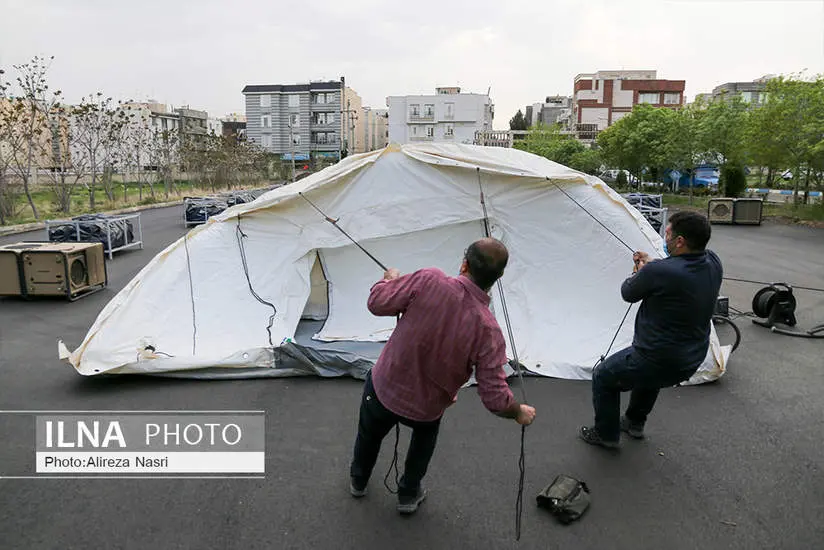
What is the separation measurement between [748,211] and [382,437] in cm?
1956

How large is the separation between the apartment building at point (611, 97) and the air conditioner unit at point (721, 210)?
50.7 metres

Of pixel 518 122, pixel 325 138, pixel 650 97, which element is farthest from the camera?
pixel 518 122

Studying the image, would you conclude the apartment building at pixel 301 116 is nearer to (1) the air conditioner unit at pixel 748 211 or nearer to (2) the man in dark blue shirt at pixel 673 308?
(1) the air conditioner unit at pixel 748 211

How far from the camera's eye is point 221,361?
5043 mm

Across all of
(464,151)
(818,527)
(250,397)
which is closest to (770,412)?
(818,527)

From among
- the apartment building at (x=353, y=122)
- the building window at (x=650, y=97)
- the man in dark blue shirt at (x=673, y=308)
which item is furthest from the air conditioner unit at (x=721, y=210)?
the building window at (x=650, y=97)

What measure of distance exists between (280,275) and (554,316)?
2.85 m

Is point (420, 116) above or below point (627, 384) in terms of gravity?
above

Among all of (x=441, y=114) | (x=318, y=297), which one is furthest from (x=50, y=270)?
(x=441, y=114)

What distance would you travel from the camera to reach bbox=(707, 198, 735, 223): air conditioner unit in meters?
18.8

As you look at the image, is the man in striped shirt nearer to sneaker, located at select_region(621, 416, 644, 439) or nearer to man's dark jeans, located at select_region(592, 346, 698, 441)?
man's dark jeans, located at select_region(592, 346, 698, 441)

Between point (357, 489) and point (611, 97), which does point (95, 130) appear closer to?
→ point (357, 489)

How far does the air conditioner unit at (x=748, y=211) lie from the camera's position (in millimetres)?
18469

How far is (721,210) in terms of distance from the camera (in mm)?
19000
